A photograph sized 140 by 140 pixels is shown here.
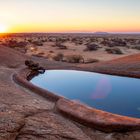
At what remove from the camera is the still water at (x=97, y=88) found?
948 centimetres

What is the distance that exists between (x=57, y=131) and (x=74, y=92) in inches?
193

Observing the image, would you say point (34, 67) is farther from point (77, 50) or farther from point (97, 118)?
point (77, 50)

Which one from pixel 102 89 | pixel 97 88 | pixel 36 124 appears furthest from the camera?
pixel 97 88

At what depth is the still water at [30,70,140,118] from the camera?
31.1 ft

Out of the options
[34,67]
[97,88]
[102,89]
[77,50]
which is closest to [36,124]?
[102,89]

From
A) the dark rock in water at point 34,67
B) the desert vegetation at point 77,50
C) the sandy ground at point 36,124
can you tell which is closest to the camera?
the sandy ground at point 36,124

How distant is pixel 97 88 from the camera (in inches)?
475

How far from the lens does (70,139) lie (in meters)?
6.12

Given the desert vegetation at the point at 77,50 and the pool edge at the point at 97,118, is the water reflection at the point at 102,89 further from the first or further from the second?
the desert vegetation at the point at 77,50

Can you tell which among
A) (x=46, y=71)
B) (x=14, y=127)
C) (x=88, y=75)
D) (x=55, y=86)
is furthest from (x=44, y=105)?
(x=46, y=71)

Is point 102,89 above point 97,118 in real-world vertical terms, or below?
below

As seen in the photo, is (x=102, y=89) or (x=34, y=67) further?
(x=34, y=67)

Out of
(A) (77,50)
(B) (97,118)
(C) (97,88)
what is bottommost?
(A) (77,50)

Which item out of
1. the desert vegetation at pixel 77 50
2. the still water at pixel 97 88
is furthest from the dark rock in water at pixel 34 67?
the desert vegetation at pixel 77 50
